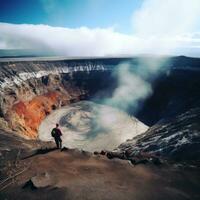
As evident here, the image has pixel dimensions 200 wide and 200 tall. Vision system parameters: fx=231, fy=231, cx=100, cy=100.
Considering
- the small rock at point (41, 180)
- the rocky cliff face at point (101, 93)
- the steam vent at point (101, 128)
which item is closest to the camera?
the small rock at point (41, 180)

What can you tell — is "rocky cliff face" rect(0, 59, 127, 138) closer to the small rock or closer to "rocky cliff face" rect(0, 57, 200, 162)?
"rocky cliff face" rect(0, 57, 200, 162)

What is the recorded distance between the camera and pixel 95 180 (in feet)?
48.2

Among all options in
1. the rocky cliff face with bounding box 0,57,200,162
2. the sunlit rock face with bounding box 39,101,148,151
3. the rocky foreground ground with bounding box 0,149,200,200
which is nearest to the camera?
the rocky foreground ground with bounding box 0,149,200,200

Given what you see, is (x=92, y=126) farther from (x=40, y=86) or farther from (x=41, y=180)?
(x=41, y=180)

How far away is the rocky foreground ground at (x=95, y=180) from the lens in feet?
43.3

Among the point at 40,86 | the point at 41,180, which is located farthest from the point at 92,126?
the point at 41,180

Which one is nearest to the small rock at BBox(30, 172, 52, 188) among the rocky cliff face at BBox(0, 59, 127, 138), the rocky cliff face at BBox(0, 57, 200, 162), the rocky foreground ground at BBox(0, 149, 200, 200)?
the rocky foreground ground at BBox(0, 149, 200, 200)

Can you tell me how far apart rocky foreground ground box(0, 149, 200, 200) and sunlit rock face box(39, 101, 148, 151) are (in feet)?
61.9

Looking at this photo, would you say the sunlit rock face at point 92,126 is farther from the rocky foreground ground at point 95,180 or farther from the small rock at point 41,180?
the small rock at point 41,180

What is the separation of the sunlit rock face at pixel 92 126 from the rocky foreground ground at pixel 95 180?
61.9 feet

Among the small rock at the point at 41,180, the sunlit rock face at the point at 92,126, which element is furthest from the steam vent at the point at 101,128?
the sunlit rock face at the point at 92,126

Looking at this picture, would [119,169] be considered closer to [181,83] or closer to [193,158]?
[193,158]

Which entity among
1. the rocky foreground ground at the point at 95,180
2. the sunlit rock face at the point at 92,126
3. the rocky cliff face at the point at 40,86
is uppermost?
the rocky foreground ground at the point at 95,180

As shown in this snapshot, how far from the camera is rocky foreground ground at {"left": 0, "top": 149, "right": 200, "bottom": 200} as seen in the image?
13.2m
